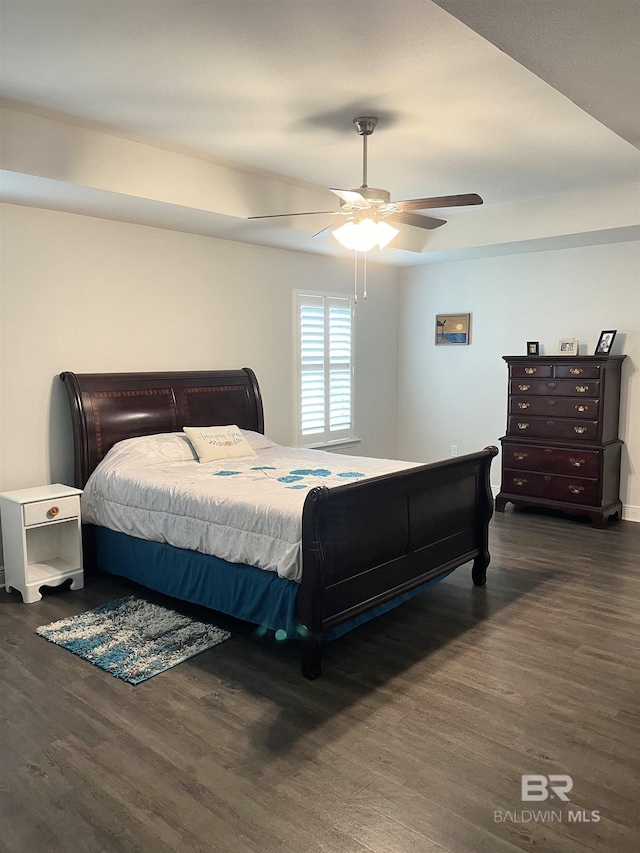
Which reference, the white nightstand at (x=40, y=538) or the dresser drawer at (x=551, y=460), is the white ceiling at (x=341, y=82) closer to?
the white nightstand at (x=40, y=538)

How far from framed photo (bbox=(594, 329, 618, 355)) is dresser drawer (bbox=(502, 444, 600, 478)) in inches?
35.4

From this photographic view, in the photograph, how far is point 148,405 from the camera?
4.71 metres

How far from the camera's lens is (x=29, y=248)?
164 inches

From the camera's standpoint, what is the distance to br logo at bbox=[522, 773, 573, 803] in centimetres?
219

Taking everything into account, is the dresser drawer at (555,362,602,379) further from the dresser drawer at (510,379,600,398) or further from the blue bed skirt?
the blue bed skirt

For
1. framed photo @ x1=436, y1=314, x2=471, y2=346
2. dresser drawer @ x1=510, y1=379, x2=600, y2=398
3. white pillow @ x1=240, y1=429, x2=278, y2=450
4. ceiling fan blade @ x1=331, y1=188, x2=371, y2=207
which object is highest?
ceiling fan blade @ x1=331, y1=188, x2=371, y2=207

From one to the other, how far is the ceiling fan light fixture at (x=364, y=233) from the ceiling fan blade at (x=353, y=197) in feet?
0.55

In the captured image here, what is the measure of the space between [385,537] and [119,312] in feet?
8.65

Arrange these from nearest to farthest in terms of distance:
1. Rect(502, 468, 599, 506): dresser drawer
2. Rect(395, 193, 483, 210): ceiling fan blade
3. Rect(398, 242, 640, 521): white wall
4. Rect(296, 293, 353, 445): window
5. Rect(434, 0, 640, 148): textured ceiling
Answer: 1. Rect(434, 0, 640, 148): textured ceiling
2. Rect(395, 193, 483, 210): ceiling fan blade
3. Rect(502, 468, 599, 506): dresser drawer
4. Rect(398, 242, 640, 521): white wall
5. Rect(296, 293, 353, 445): window

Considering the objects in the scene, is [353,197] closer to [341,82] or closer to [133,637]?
[341,82]

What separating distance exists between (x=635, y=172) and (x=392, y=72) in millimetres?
2541

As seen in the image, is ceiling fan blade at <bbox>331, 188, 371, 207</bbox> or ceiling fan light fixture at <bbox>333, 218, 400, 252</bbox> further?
ceiling fan light fixture at <bbox>333, 218, 400, 252</bbox>

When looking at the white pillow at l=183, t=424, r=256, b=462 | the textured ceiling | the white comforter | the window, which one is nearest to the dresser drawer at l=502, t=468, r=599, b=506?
the window

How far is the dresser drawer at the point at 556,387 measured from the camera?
18.0 ft
